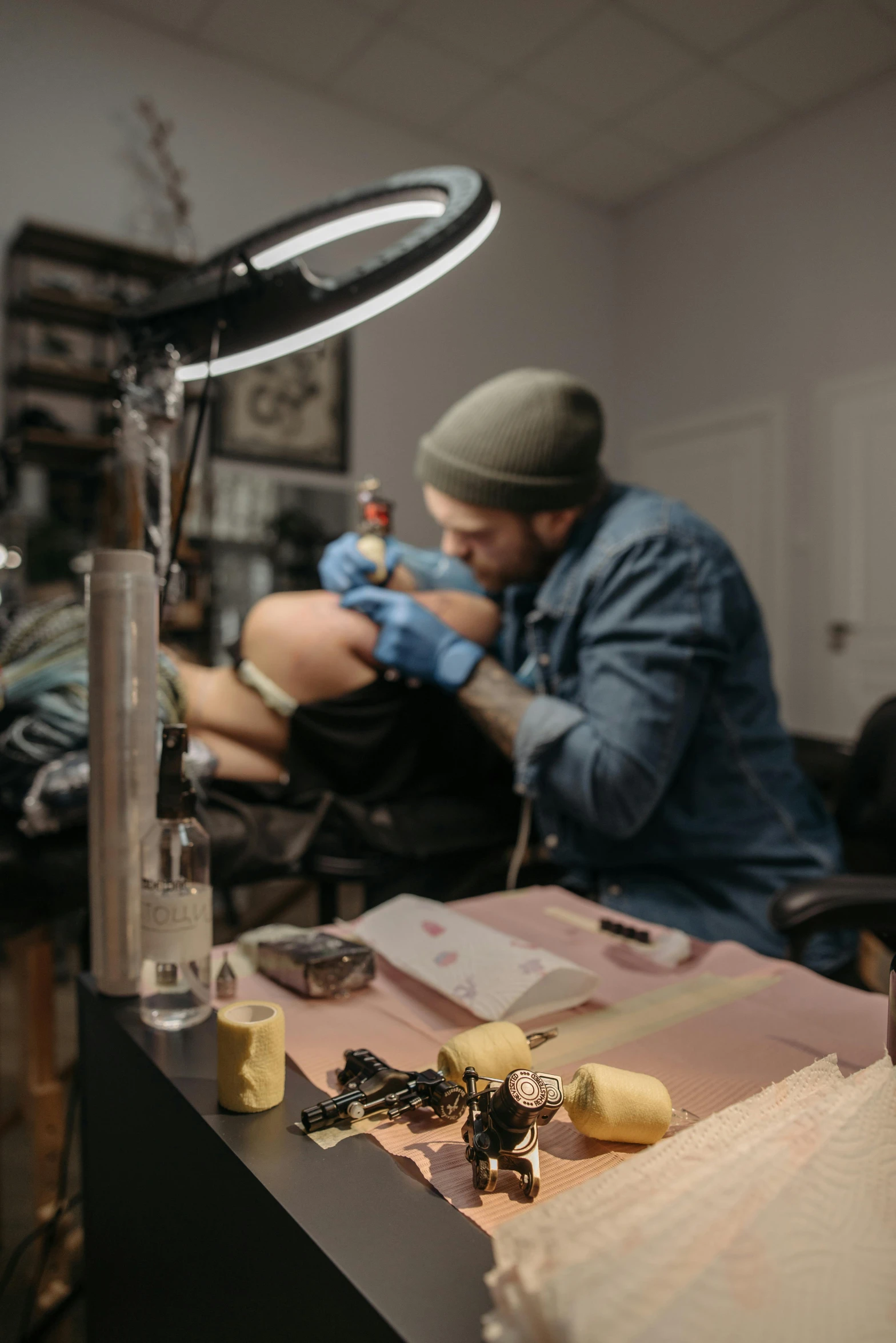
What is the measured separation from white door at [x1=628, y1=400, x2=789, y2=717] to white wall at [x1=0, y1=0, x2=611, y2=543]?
861 mm

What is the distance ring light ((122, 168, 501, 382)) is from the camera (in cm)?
82

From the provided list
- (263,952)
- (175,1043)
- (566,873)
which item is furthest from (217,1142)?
(566,873)

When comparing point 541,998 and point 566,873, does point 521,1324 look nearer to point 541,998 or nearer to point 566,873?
point 541,998

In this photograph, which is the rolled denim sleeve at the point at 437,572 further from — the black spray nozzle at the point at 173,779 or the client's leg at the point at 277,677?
the black spray nozzle at the point at 173,779

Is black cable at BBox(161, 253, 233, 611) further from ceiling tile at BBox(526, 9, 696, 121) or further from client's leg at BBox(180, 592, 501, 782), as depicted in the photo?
ceiling tile at BBox(526, 9, 696, 121)

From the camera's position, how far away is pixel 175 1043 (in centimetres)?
65

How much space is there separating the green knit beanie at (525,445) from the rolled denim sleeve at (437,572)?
111 millimetres

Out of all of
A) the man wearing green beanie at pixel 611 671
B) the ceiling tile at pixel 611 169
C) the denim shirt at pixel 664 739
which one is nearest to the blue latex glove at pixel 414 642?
the man wearing green beanie at pixel 611 671

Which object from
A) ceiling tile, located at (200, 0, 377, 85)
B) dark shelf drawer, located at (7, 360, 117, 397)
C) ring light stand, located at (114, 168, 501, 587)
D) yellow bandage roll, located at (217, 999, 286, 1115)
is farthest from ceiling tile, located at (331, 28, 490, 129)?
yellow bandage roll, located at (217, 999, 286, 1115)

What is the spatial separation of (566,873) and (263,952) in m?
0.66

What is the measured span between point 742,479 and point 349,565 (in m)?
2.51

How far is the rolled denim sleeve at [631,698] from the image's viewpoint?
1.14m

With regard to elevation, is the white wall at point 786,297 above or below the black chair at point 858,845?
above

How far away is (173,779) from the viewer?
27.2 inches
